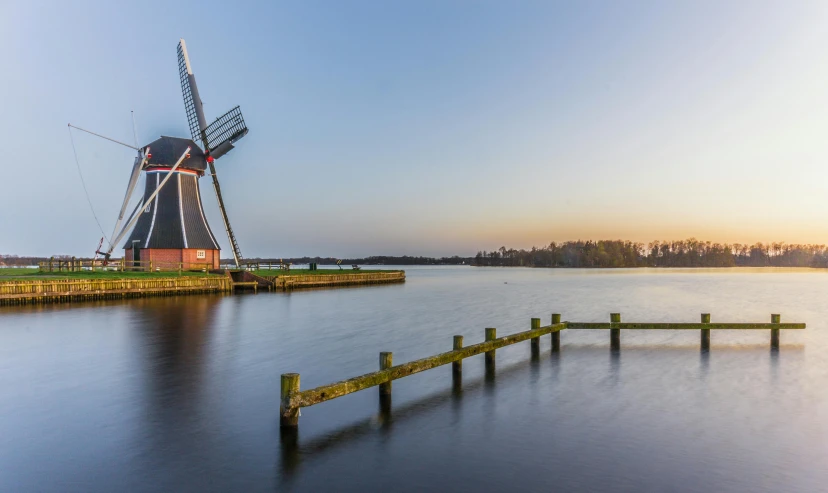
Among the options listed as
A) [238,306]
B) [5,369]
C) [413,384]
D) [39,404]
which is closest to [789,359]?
[413,384]

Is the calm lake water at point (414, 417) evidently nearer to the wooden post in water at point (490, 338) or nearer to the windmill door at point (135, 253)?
the wooden post in water at point (490, 338)

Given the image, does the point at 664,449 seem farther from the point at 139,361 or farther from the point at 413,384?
the point at 139,361

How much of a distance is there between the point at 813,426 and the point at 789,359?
8.08 m

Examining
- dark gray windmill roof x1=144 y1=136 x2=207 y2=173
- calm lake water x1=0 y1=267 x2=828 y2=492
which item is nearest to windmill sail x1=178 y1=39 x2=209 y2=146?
dark gray windmill roof x1=144 y1=136 x2=207 y2=173

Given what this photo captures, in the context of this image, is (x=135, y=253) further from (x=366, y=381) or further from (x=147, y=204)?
(x=366, y=381)

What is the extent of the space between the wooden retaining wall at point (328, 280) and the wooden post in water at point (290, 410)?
42009mm

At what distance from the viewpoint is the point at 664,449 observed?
28.8 ft

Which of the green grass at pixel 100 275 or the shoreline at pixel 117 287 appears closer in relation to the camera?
the shoreline at pixel 117 287

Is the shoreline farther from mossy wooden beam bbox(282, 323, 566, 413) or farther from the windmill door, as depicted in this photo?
mossy wooden beam bbox(282, 323, 566, 413)

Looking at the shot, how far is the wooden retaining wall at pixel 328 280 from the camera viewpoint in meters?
51.3

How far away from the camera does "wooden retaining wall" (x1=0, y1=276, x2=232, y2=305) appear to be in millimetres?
30969

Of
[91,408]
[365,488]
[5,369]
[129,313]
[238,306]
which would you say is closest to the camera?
[365,488]

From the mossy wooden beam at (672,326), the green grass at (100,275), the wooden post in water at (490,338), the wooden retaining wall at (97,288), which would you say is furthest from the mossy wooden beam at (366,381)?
the green grass at (100,275)

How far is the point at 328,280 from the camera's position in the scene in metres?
59.5
